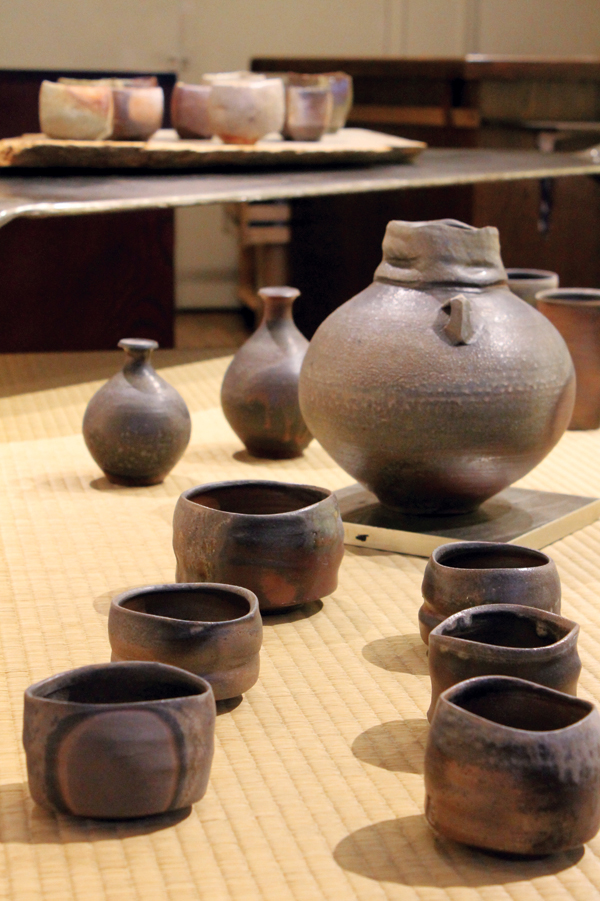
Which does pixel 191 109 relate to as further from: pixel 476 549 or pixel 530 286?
pixel 476 549

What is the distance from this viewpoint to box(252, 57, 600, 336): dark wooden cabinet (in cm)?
330

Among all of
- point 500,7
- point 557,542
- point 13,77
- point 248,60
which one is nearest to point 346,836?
point 557,542

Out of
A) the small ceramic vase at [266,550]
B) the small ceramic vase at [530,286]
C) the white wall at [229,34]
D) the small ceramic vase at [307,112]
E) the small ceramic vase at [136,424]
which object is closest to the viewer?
the small ceramic vase at [266,550]

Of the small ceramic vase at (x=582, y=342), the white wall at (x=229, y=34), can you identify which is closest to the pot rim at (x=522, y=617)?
the small ceramic vase at (x=582, y=342)

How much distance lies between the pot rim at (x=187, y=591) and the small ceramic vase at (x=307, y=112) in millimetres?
1809

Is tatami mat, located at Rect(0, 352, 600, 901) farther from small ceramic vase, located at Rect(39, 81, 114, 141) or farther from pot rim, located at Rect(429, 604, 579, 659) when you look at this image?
small ceramic vase, located at Rect(39, 81, 114, 141)

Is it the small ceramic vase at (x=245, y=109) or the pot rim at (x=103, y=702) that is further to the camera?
the small ceramic vase at (x=245, y=109)

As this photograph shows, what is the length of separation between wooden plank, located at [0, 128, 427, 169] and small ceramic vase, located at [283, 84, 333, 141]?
0.03 m

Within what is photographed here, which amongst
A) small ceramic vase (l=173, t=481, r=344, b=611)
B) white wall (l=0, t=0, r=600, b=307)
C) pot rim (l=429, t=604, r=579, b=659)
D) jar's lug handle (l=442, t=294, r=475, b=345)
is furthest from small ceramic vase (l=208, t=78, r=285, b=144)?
white wall (l=0, t=0, r=600, b=307)

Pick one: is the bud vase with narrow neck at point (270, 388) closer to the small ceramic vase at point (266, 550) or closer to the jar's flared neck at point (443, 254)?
the jar's flared neck at point (443, 254)

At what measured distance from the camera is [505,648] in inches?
40.4

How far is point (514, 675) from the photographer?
3.37 feet

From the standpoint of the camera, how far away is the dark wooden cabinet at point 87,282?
315 centimetres

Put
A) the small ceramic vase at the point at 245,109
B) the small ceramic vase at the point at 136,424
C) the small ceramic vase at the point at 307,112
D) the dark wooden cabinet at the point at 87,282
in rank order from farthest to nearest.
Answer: the dark wooden cabinet at the point at 87,282
the small ceramic vase at the point at 307,112
the small ceramic vase at the point at 245,109
the small ceramic vase at the point at 136,424
